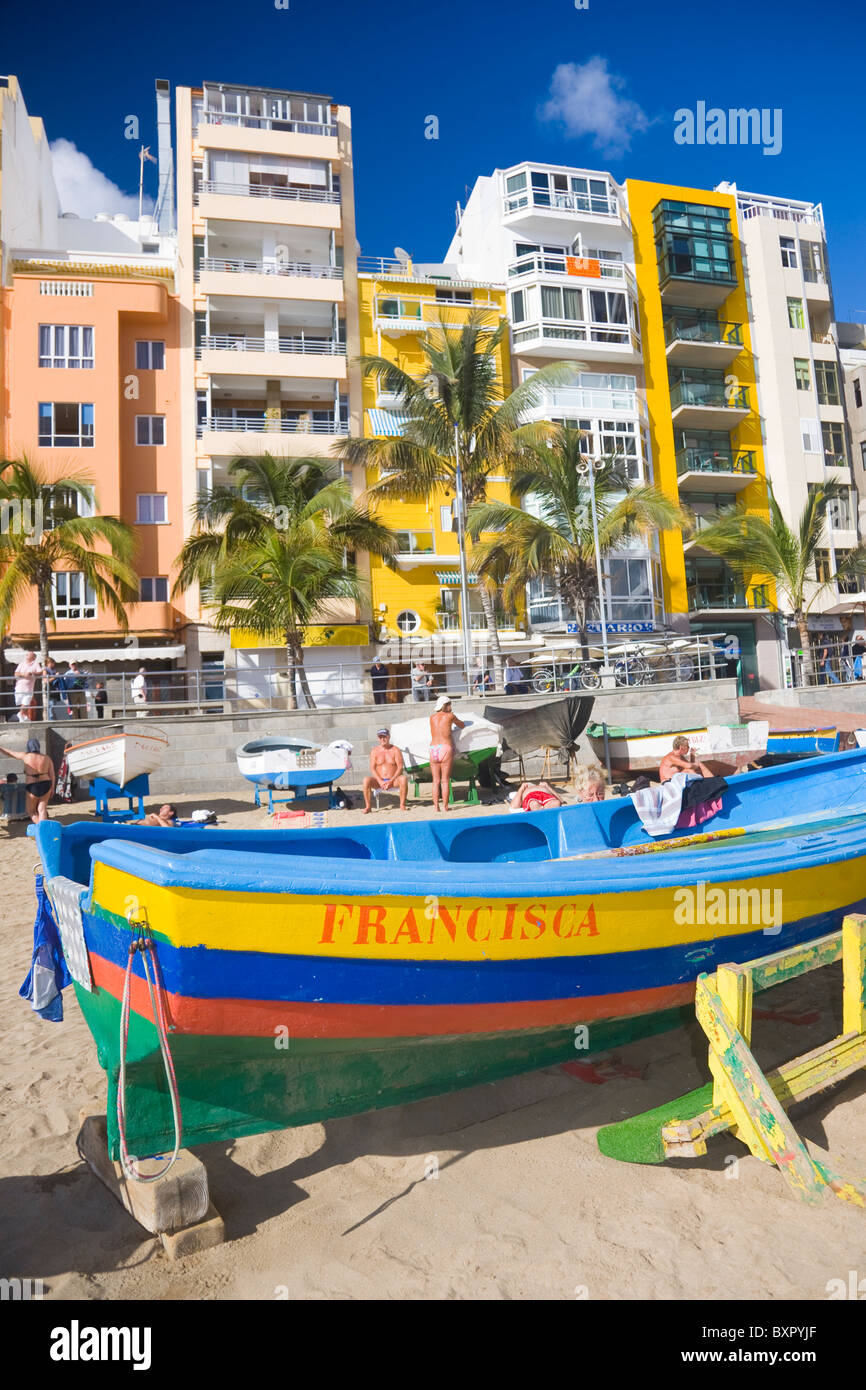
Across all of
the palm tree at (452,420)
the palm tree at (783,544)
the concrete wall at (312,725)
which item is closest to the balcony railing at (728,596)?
the palm tree at (783,544)

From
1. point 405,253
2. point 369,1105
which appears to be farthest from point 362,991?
point 405,253

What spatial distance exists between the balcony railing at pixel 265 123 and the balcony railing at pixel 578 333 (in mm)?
10459

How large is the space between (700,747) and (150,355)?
82.4ft

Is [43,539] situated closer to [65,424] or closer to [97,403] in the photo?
[65,424]

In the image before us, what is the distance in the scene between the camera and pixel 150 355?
30.0 m

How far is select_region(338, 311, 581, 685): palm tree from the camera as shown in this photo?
22812 millimetres

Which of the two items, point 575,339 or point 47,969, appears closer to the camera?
point 47,969

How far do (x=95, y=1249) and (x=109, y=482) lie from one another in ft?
92.2

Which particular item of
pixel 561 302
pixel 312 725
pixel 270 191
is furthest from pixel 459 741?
pixel 270 191

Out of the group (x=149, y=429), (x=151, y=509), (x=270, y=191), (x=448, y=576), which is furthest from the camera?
(x=448, y=576)

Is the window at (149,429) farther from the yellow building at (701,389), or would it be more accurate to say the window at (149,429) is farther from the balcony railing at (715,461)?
the balcony railing at (715,461)

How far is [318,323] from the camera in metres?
31.9
